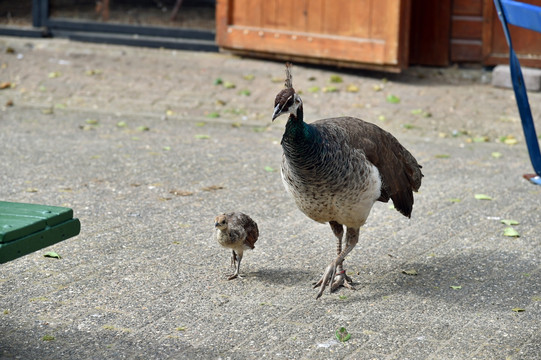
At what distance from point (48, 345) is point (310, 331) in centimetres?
136

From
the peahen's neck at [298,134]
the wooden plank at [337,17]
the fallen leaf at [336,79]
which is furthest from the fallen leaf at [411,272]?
the wooden plank at [337,17]

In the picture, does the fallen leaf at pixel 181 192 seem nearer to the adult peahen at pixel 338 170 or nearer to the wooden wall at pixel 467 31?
the adult peahen at pixel 338 170

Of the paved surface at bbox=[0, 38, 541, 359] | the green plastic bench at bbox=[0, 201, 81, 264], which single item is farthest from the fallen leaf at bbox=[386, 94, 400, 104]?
the green plastic bench at bbox=[0, 201, 81, 264]

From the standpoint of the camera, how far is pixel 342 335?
13.2ft

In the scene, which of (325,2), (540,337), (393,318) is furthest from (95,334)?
(325,2)

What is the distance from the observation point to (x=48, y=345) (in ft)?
12.5

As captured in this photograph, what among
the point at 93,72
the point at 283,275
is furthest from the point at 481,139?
the point at 93,72

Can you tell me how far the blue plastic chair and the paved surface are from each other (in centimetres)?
67

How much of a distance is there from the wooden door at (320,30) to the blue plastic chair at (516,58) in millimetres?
3890

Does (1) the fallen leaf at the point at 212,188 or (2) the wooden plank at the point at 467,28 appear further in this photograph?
(2) the wooden plank at the point at 467,28

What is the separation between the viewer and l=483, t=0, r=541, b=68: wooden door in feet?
30.9

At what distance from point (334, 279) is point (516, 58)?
2.10 metres

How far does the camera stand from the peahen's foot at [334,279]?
4.61 m

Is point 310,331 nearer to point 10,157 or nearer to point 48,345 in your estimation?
point 48,345
